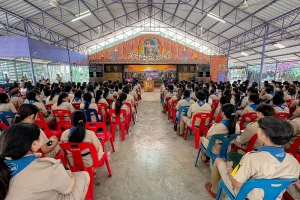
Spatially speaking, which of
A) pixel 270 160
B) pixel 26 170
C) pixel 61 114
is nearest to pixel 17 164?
pixel 26 170

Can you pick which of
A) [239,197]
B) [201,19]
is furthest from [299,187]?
[201,19]

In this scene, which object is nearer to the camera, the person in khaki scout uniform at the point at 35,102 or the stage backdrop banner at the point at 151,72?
the person in khaki scout uniform at the point at 35,102

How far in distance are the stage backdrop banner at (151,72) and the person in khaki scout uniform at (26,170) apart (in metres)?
16.6

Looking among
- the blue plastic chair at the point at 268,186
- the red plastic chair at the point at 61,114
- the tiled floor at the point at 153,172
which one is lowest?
the tiled floor at the point at 153,172

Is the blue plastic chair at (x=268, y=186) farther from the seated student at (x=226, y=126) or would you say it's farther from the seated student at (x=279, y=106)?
the seated student at (x=279, y=106)

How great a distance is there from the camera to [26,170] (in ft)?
3.18

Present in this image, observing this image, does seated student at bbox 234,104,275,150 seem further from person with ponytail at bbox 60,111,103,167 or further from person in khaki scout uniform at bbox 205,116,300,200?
person with ponytail at bbox 60,111,103,167

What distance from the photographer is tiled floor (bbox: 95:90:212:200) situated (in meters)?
2.05

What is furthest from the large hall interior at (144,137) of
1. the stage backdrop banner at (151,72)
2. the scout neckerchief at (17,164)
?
the stage backdrop banner at (151,72)

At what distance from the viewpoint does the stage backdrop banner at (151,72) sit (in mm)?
17500

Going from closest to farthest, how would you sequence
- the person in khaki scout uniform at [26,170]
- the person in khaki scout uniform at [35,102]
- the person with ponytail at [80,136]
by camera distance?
the person in khaki scout uniform at [26,170], the person with ponytail at [80,136], the person in khaki scout uniform at [35,102]

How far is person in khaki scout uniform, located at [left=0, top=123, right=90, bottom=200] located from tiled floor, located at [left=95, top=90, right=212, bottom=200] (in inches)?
44.7

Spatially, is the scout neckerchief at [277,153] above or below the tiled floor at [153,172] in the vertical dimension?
above

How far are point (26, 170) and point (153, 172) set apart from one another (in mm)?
1831
